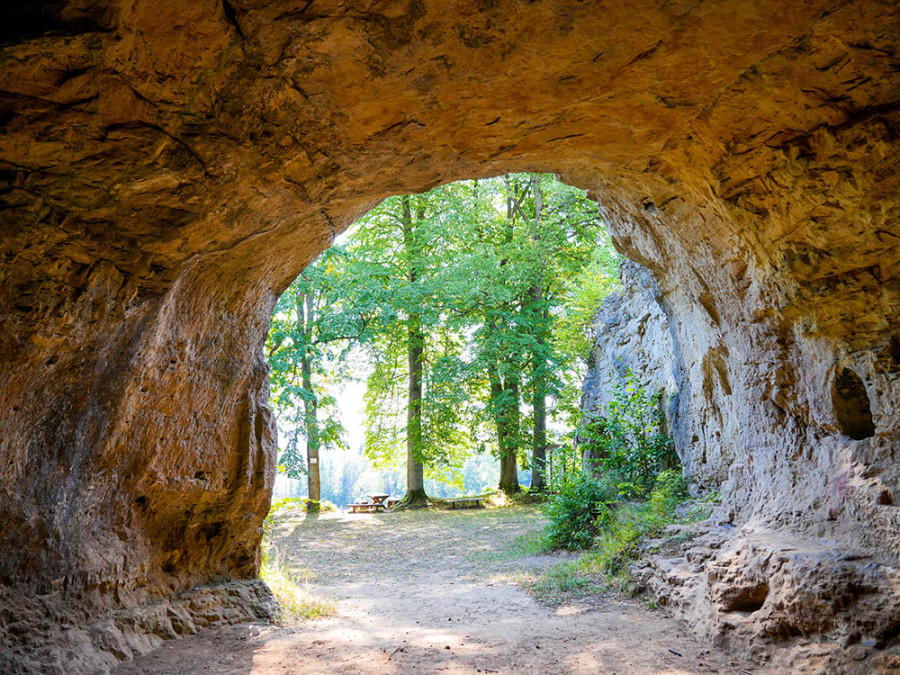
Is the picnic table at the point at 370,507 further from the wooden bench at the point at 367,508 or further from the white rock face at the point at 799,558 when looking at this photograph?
the white rock face at the point at 799,558

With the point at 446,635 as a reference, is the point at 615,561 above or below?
above

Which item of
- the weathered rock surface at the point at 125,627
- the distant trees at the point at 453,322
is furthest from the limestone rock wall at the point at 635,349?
the weathered rock surface at the point at 125,627

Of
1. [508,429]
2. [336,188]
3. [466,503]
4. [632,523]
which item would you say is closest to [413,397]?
[508,429]

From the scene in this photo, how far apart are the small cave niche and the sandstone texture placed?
0.02 m

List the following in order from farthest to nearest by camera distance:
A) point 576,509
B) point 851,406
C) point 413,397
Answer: point 413,397
point 576,509
point 851,406

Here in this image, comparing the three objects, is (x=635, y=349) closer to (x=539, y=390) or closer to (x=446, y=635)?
(x=539, y=390)

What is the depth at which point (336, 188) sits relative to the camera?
432 cm

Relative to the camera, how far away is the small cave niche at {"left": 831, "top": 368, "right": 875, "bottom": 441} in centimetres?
443

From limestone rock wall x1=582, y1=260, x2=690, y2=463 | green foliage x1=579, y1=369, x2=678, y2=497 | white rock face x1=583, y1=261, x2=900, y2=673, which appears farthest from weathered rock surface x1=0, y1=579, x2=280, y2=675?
limestone rock wall x1=582, y1=260, x2=690, y2=463

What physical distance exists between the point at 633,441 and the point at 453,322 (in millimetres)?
9095

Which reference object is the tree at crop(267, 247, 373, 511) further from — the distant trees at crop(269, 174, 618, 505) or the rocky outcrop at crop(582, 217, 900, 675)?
the rocky outcrop at crop(582, 217, 900, 675)

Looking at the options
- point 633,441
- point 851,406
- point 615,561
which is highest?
point 851,406

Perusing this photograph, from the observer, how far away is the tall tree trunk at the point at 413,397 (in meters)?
17.8

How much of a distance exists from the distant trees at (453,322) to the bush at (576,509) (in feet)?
22.8
